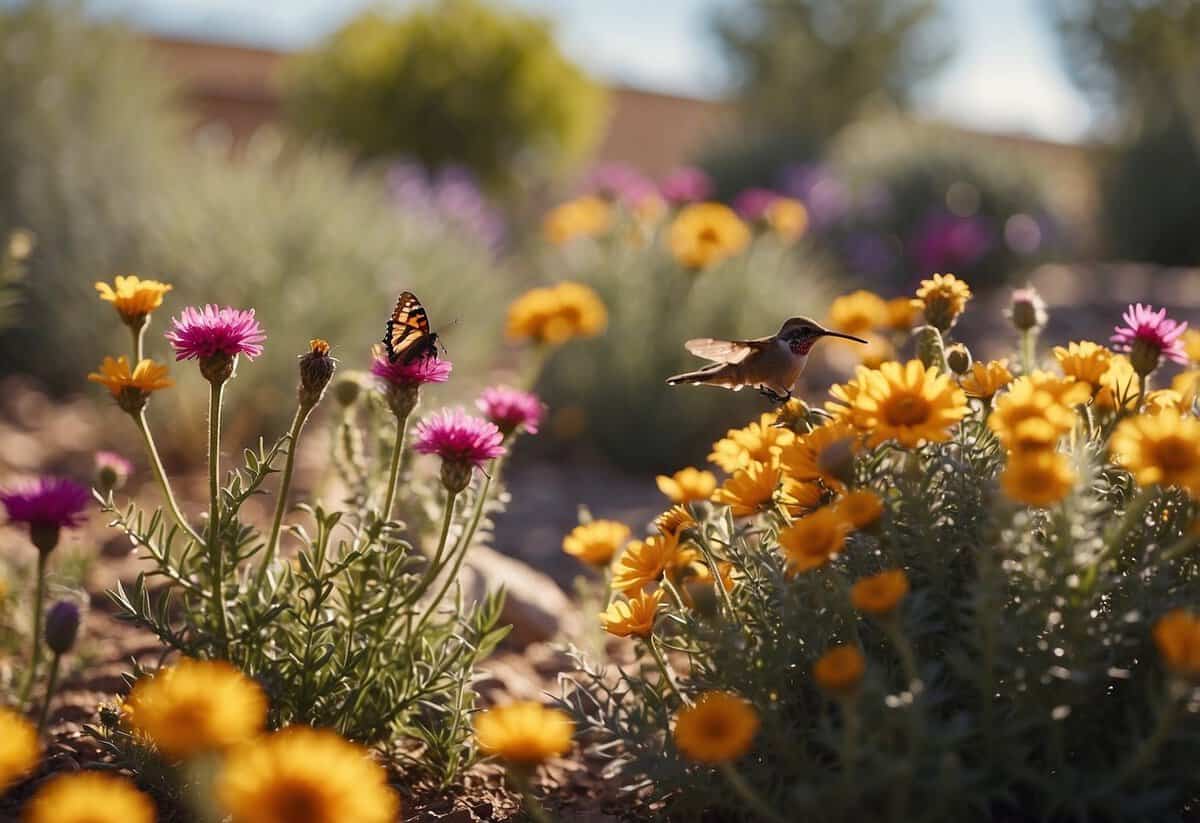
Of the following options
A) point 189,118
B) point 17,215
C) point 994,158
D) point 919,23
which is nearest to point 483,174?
point 189,118

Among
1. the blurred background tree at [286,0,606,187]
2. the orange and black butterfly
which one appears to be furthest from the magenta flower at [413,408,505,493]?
the blurred background tree at [286,0,606,187]

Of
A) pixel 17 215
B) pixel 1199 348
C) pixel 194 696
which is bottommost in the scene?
pixel 194 696

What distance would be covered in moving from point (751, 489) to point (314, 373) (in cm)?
73

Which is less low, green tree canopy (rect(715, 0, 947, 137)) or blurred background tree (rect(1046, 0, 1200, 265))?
green tree canopy (rect(715, 0, 947, 137))

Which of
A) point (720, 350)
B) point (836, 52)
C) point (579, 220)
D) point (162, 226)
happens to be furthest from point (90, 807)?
point (836, 52)

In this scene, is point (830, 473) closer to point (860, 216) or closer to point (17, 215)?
point (17, 215)

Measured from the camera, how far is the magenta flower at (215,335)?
187cm

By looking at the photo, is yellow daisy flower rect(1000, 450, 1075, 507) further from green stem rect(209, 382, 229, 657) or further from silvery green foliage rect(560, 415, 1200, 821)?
green stem rect(209, 382, 229, 657)

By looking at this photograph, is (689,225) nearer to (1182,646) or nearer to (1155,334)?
(1155,334)

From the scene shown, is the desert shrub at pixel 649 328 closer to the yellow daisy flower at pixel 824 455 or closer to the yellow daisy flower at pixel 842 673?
the yellow daisy flower at pixel 824 455

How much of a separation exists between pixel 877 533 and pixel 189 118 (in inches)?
323

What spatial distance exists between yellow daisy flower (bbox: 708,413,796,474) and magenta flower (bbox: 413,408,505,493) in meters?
0.38

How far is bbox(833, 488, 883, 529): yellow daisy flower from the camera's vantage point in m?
1.59

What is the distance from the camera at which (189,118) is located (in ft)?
28.7
